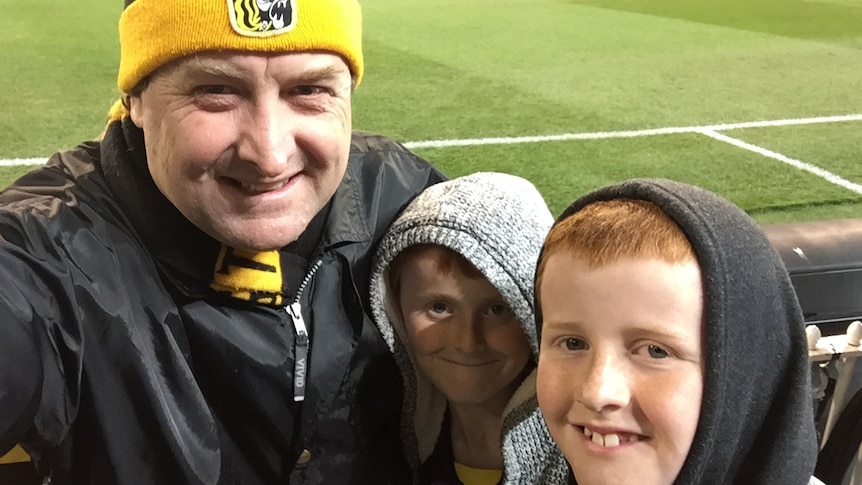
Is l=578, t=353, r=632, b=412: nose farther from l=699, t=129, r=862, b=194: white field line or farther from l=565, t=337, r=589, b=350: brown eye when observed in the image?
l=699, t=129, r=862, b=194: white field line

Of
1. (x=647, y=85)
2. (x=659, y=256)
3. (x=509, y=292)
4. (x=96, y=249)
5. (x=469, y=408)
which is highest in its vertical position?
(x=647, y=85)

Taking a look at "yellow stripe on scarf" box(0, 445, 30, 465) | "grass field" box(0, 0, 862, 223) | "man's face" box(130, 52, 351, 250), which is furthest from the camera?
"grass field" box(0, 0, 862, 223)

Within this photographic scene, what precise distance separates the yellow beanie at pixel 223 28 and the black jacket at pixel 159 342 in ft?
0.55

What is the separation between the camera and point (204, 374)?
4.81 feet

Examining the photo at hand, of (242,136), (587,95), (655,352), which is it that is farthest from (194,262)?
(587,95)

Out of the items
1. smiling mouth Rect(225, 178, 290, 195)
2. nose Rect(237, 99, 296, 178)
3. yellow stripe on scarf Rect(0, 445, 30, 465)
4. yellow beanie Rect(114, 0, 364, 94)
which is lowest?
yellow stripe on scarf Rect(0, 445, 30, 465)

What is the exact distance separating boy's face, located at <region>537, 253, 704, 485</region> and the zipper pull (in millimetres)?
434

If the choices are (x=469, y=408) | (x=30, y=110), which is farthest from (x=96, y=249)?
(x=30, y=110)

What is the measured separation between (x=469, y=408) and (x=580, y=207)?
0.52 metres

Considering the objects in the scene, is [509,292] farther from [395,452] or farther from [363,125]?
[363,125]

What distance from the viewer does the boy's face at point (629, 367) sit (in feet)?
3.88

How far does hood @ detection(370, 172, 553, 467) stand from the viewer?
1.50 meters

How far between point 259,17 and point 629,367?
71cm

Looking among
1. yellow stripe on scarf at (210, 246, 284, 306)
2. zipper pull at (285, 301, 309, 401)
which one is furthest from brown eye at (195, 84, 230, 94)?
zipper pull at (285, 301, 309, 401)
